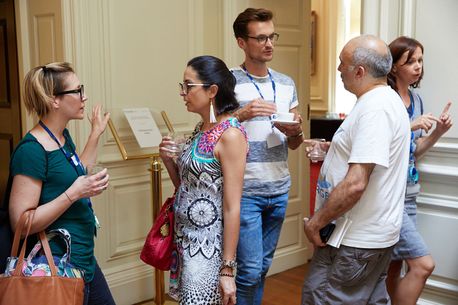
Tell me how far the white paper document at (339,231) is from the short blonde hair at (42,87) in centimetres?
119

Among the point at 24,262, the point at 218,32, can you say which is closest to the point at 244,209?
the point at 24,262

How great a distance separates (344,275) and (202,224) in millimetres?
576

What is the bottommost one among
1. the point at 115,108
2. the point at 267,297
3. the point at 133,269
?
the point at 267,297

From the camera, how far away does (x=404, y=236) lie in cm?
256

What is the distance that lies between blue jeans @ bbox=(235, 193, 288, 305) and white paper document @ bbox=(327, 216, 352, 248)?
527 millimetres

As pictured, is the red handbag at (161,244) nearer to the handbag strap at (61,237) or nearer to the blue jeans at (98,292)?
the blue jeans at (98,292)

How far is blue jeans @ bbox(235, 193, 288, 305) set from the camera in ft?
7.95

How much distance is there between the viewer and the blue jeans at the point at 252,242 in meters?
2.42

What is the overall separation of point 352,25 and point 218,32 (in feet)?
12.5

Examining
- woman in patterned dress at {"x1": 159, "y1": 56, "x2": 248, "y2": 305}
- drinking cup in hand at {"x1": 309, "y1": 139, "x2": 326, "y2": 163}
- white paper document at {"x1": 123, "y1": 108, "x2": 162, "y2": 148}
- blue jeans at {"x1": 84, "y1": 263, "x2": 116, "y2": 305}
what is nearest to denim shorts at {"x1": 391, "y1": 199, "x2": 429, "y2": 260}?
drinking cup in hand at {"x1": 309, "y1": 139, "x2": 326, "y2": 163}

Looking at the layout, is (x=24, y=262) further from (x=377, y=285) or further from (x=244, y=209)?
(x=377, y=285)

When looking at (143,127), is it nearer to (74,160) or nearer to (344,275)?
(74,160)

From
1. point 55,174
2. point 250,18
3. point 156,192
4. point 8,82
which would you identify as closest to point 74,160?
point 55,174

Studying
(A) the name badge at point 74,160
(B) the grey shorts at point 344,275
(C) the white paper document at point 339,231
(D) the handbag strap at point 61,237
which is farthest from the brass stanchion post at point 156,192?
(C) the white paper document at point 339,231
